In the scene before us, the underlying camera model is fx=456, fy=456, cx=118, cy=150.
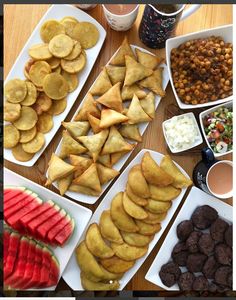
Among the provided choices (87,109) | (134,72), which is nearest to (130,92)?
(134,72)

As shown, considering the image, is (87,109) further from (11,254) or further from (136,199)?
(11,254)

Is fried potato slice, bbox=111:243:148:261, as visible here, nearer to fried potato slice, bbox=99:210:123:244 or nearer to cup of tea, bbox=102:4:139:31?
fried potato slice, bbox=99:210:123:244

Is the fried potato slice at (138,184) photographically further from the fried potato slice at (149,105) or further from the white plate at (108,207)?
the fried potato slice at (149,105)

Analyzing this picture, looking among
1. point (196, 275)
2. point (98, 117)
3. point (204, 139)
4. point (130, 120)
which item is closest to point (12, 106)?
point (98, 117)

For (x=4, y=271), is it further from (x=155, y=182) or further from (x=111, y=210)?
(x=155, y=182)

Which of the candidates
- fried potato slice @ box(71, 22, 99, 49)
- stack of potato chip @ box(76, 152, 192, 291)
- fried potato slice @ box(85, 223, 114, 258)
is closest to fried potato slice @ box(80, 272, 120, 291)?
stack of potato chip @ box(76, 152, 192, 291)

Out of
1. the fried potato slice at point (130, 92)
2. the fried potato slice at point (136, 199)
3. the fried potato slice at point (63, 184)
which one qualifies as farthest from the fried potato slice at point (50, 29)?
the fried potato slice at point (136, 199)
